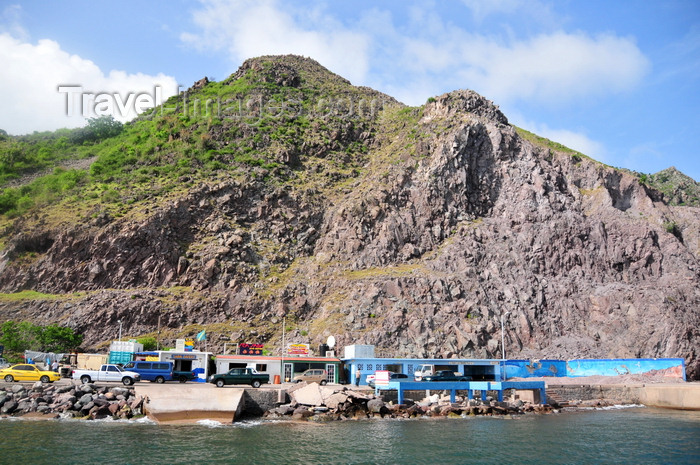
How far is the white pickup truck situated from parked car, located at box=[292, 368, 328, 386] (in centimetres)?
1499

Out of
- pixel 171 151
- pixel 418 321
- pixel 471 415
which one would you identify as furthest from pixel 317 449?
pixel 171 151

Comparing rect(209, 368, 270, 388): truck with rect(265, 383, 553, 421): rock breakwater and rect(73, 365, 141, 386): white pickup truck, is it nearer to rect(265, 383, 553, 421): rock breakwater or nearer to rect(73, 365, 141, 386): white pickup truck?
rect(265, 383, 553, 421): rock breakwater

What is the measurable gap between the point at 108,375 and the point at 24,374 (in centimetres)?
679

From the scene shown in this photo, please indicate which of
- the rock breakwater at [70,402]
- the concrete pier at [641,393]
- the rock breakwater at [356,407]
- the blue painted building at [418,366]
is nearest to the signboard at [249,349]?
the blue painted building at [418,366]

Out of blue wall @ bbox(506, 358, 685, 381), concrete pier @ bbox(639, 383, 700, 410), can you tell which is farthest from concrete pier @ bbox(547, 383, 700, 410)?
blue wall @ bbox(506, 358, 685, 381)

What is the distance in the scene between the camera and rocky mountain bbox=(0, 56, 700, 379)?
207 feet

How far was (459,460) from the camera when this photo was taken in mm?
26469

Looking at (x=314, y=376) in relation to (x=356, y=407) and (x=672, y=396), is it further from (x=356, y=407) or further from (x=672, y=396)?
(x=672, y=396)

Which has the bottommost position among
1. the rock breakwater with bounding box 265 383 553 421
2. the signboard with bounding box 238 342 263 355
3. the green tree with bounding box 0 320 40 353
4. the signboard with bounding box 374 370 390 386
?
the rock breakwater with bounding box 265 383 553 421

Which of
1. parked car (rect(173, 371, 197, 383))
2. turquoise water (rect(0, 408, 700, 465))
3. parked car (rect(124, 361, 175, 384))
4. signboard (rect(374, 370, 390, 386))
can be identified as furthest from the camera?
parked car (rect(173, 371, 197, 383))

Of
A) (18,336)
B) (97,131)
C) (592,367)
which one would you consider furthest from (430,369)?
(97,131)

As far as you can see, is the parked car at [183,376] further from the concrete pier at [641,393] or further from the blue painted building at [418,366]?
the concrete pier at [641,393]

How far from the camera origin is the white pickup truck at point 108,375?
42.9 m

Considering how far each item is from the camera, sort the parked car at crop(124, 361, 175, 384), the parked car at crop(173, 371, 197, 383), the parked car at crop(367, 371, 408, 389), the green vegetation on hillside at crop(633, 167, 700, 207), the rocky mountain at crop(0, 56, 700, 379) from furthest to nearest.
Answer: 1. the green vegetation on hillside at crop(633, 167, 700, 207)
2. the rocky mountain at crop(0, 56, 700, 379)
3. the parked car at crop(367, 371, 408, 389)
4. the parked car at crop(173, 371, 197, 383)
5. the parked car at crop(124, 361, 175, 384)
